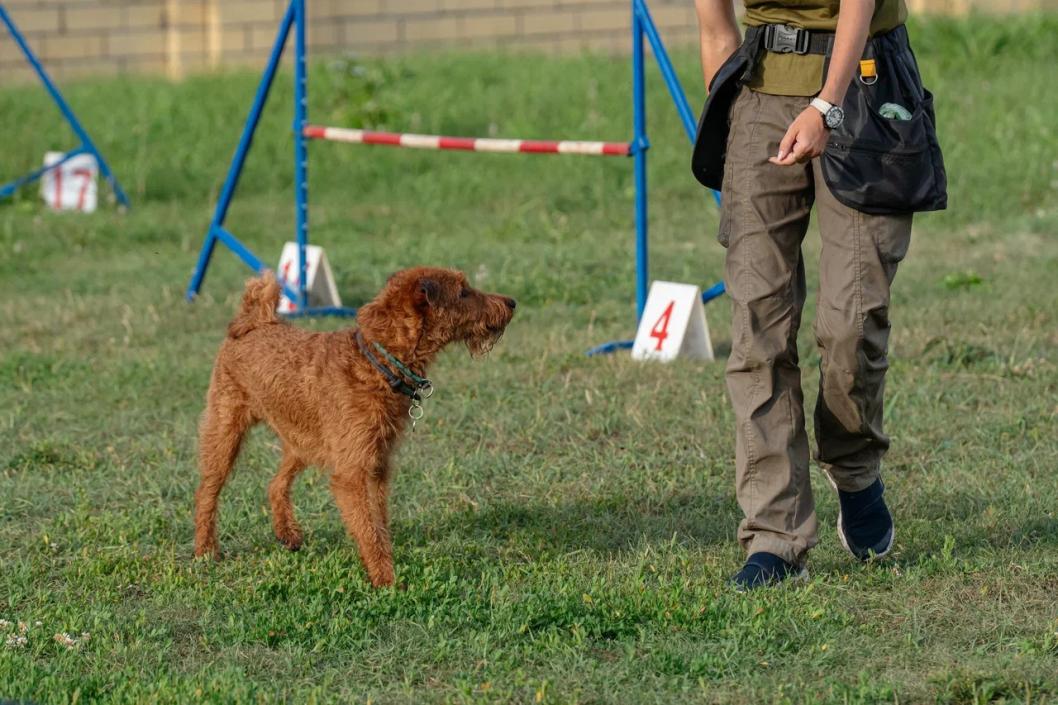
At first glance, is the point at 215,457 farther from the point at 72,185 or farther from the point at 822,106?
the point at 72,185

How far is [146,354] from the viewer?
7.23 metres

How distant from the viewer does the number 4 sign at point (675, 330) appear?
22.2ft

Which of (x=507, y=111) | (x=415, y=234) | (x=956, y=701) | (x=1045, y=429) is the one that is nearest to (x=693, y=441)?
(x=1045, y=429)

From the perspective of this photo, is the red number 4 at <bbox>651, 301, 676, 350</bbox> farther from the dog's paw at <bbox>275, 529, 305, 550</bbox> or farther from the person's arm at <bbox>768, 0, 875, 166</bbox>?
the person's arm at <bbox>768, 0, 875, 166</bbox>

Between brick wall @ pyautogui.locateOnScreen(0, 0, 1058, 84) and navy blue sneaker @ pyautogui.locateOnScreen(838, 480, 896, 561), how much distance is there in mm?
10532

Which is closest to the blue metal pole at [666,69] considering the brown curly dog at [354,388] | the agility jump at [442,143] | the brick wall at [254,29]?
the agility jump at [442,143]

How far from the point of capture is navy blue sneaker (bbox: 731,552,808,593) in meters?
4.17

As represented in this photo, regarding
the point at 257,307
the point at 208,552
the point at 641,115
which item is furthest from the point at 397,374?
the point at 641,115

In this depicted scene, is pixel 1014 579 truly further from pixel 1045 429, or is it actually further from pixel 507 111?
pixel 507 111

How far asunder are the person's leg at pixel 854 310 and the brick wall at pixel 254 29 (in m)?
10.6

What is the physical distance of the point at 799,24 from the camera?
13.3ft

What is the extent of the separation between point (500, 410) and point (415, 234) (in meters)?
4.38

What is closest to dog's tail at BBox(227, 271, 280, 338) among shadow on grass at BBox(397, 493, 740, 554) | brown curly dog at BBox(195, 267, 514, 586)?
brown curly dog at BBox(195, 267, 514, 586)

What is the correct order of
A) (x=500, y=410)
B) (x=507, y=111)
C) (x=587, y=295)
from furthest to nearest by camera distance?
(x=507, y=111) < (x=587, y=295) < (x=500, y=410)
